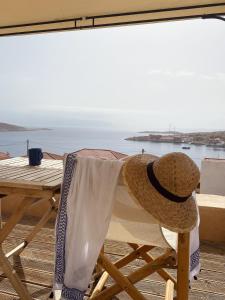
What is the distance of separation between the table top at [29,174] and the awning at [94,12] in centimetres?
126

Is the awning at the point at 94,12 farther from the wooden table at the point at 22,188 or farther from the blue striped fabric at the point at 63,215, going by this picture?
the blue striped fabric at the point at 63,215

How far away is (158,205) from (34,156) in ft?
4.06

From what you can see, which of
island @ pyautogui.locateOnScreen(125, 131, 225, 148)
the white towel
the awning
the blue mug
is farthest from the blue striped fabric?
island @ pyautogui.locateOnScreen(125, 131, 225, 148)

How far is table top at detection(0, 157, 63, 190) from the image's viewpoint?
5.32 feet

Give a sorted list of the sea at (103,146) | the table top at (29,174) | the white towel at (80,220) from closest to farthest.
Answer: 1. the white towel at (80,220)
2. the table top at (29,174)
3. the sea at (103,146)

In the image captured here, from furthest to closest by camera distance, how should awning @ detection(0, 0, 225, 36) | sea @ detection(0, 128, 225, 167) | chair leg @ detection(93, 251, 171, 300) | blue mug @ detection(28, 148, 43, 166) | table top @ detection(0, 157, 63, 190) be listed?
sea @ detection(0, 128, 225, 167) → awning @ detection(0, 0, 225, 36) → blue mug @ detection(28, 148, 43, 166) → table top @ detection(0, 157, 63, 190) → chair leg @ detection(93, 251, 171, 300)

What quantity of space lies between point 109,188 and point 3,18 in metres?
2.23

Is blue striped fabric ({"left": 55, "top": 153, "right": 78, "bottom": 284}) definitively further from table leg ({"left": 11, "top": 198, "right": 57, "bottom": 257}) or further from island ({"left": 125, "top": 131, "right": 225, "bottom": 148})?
island ({"left": 125, "top": 131, "right": 225, "bottom": 148})

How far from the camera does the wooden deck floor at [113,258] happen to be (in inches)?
76.5

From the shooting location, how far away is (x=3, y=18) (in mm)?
2816

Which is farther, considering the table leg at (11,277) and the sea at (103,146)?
the sea at (103,146)

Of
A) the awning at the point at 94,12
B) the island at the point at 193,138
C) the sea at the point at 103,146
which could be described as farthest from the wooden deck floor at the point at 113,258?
the island at the point at 193,138

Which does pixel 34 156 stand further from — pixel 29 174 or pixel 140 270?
pixel 140 270

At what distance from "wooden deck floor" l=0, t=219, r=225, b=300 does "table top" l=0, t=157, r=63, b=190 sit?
74 centimetres
